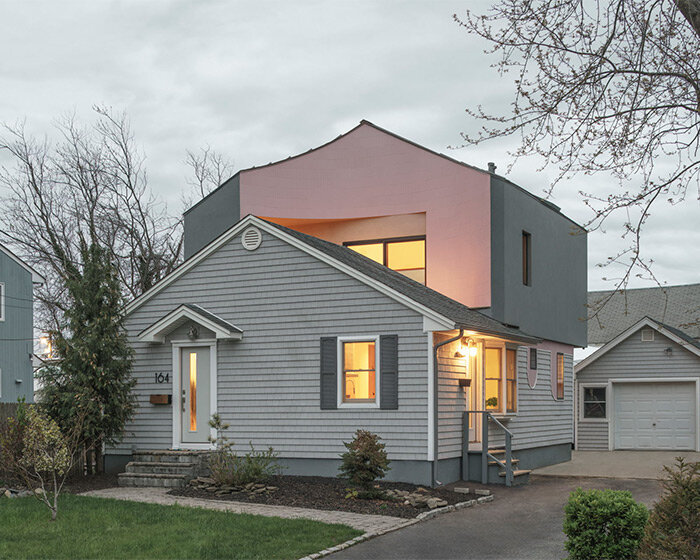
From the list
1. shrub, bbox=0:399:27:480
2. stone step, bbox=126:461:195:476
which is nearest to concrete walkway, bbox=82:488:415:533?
stone step, bbox=126:461:195:476

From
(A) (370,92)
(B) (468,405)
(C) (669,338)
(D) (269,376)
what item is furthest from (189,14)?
(C) (669,338)

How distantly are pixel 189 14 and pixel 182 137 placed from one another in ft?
85.1

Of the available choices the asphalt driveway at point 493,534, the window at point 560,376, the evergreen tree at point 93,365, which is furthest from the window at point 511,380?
the evergreen tree at point 93,365

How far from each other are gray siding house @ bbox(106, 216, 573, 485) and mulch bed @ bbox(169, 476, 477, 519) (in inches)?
18.2

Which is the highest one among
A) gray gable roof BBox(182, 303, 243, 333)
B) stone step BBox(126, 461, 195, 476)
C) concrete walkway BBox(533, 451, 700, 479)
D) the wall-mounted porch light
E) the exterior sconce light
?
gray gable roof BBox(182, 303, 243, 333)

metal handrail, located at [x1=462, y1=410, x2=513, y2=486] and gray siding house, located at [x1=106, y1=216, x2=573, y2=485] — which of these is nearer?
gray siding house, located at [x1=106, y1=216, x2=573, y2=485]

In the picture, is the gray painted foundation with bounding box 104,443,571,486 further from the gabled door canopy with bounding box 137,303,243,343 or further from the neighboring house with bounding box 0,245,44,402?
the neighboring house with bounding box 0,245,44,402

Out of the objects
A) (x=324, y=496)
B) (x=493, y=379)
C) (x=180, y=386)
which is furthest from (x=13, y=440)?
(x=493, y=379)

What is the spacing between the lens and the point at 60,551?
889cm

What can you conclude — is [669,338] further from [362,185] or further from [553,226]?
[362,185]

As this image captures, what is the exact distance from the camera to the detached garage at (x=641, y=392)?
2433cm

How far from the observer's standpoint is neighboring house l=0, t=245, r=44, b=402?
27.0 metres

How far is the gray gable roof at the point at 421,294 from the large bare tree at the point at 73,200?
15.7 metres

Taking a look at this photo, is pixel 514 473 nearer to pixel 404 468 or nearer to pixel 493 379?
pixel 404 468
